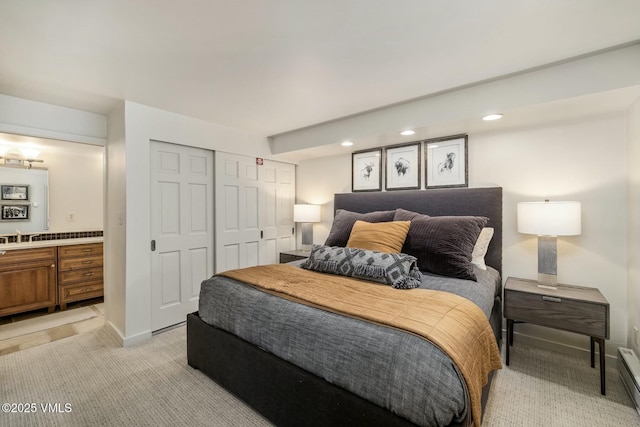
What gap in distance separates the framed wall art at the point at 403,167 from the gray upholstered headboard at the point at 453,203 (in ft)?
0.40

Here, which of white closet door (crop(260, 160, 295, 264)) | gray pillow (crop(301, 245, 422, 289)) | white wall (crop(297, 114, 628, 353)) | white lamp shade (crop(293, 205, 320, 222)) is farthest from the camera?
white closet door (crop(260, 160, 295, 264))

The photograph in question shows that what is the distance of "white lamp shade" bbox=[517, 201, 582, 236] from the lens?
2.14 metres

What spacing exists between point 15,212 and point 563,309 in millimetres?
5870

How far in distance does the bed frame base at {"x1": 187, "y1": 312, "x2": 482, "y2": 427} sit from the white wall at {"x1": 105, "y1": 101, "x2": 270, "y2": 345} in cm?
91

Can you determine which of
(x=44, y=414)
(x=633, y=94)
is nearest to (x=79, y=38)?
(x=44, y=414)

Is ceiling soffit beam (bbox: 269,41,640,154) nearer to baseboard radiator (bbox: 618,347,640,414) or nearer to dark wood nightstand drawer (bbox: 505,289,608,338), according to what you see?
dark wood nightstand drawer (bbox: 505,289,608,338)

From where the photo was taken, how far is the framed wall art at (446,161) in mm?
2936

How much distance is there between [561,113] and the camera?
2.30 metres

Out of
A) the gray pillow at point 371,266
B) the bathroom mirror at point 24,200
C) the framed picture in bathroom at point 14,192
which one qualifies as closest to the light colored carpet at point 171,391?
the gray pillow at point 371,266

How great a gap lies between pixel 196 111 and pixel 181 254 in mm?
1544

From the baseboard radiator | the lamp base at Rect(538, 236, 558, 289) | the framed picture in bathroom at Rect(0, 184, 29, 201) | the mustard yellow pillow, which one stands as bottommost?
the baseboard radiator

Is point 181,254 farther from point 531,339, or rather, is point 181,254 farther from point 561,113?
point 561,113

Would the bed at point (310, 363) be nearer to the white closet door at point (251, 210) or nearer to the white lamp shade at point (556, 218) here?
the white lamp shade at point (556, 218)

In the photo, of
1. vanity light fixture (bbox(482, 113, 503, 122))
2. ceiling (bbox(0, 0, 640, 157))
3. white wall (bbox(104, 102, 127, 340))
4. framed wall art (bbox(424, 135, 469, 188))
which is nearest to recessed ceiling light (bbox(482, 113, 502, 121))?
vanity light fixture (bbox(482, 113, 503, 122))
